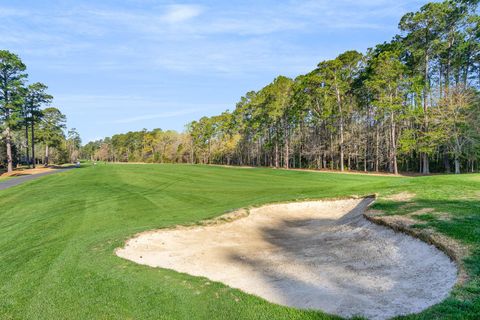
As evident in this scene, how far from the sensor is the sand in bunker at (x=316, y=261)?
204 inches

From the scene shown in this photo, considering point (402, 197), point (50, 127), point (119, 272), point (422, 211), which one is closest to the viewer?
point (119, 272)

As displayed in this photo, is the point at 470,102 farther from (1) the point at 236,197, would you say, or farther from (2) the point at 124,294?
(2) the point at 124,294

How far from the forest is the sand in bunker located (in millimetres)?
28659

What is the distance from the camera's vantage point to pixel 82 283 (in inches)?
246

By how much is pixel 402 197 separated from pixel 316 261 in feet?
22.7

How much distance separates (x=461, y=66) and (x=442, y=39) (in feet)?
21.1

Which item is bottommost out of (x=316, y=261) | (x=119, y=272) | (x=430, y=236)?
(x=316, y=261)

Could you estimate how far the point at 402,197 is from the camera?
12617 mm

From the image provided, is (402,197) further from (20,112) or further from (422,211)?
(20,112)

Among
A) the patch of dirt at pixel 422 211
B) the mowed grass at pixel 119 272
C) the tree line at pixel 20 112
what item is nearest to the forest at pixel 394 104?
the mowed grass at pixel 119 272

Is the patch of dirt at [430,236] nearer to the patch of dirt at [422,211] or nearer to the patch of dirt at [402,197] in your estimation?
the patch of dirt at [422,211]

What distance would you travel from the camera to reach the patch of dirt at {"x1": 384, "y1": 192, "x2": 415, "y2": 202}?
12141 millimetres

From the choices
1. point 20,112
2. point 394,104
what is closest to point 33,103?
point 20,112

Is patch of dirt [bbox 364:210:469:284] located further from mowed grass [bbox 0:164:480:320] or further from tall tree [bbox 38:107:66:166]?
tall tree [bbox 38:107:66:166]
